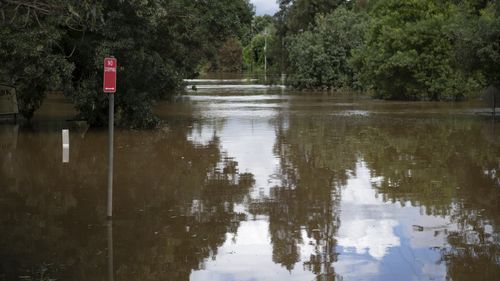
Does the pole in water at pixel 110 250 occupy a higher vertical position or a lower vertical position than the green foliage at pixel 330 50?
lower

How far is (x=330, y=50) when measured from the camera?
61.2 meters

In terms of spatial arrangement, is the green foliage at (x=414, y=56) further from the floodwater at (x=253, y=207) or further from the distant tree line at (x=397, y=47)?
the floodwater at (x=253, y=207)

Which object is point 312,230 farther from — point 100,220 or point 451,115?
point 451,115

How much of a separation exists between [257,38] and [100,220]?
377 ft

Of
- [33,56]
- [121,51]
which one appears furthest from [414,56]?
[33,56]

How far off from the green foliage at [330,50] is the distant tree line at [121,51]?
32890 millimetres

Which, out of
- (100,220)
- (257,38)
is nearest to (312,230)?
(100,220)

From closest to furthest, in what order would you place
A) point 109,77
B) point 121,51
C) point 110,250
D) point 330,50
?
point 110,250 → point 109,77 → point 121,51 → point 330,50

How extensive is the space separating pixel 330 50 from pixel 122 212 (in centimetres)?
5161

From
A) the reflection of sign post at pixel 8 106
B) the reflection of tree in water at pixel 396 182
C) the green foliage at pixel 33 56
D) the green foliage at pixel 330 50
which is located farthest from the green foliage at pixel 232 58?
the green foliage at pixel 33 56

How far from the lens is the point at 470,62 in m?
28.4

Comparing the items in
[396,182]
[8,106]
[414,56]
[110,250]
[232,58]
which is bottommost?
[110,250]

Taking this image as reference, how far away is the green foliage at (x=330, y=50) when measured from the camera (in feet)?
201

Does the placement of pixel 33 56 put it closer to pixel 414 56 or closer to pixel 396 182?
pixel 396 182
